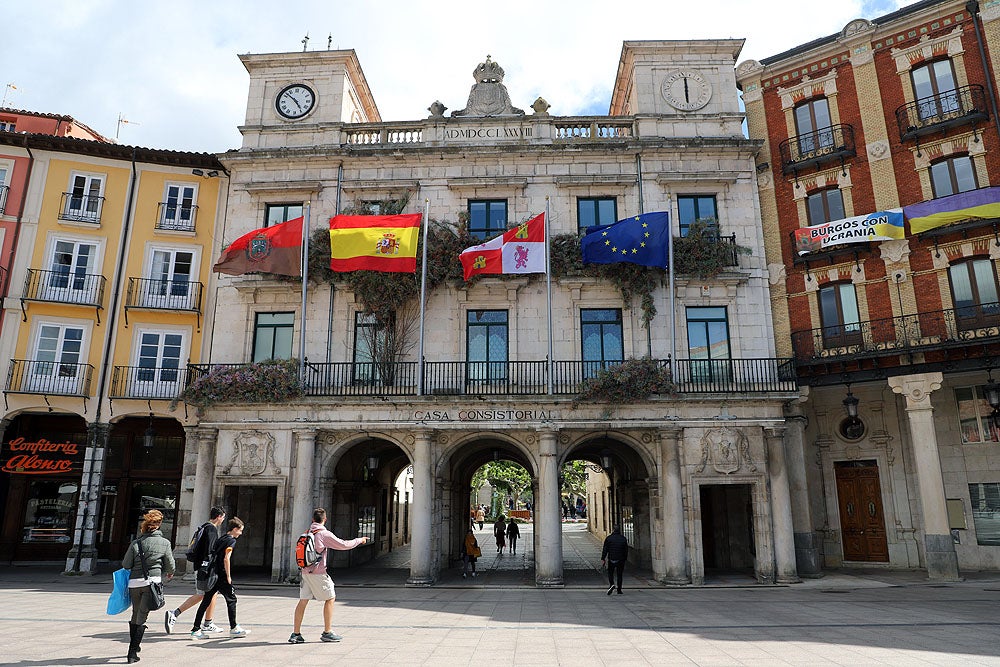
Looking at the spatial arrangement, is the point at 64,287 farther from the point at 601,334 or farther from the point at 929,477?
the point at 929,477

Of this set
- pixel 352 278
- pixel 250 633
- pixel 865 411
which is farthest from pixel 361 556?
pixel 865 411

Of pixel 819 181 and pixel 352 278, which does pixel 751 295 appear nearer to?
pixel 819 181

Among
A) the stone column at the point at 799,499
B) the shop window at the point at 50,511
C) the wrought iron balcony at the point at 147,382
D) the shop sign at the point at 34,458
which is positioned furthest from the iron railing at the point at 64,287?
the stone column at the point at 799,499

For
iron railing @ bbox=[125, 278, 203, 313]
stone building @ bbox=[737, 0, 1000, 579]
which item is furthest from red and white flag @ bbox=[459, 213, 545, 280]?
iron railing @ bbox=[125, 278, 203, 313]

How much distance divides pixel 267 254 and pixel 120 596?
1305cm

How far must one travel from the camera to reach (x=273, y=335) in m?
21.2

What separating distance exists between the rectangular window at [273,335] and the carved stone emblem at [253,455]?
277 centimetres

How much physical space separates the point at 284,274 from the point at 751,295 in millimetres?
14639

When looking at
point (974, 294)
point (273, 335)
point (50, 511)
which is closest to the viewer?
point (974, 294)

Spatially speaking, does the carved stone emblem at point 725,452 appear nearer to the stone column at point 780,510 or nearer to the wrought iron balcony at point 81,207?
the stone column at point 780,510

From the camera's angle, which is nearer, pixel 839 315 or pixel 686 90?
pixel 839 315

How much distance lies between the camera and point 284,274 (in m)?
20.0

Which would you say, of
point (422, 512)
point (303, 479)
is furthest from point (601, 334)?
point (303, 479)

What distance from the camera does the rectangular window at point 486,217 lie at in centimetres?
2142
